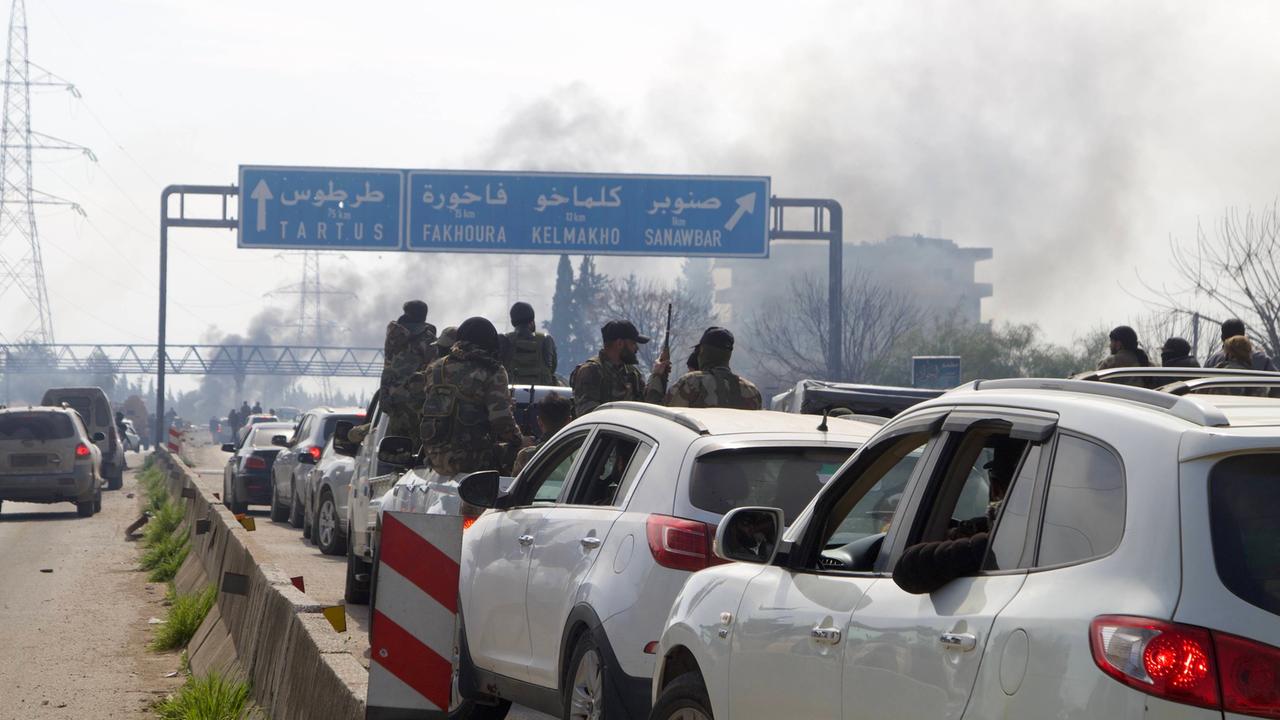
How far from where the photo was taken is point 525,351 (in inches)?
545

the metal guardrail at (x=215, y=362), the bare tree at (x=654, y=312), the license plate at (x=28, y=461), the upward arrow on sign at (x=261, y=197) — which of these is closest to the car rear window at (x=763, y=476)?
the license plate at (x=28, y=461)

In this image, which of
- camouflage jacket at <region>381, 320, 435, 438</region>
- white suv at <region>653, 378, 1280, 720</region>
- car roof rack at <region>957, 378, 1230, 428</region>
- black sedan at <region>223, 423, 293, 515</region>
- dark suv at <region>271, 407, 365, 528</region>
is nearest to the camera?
white suv at <region>653, 378, 1280, 720</region>

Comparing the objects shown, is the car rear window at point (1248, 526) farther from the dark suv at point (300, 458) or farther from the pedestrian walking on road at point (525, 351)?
the dark suv at point (300, 458)

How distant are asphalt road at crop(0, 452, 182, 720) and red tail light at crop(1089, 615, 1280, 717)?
650 cm

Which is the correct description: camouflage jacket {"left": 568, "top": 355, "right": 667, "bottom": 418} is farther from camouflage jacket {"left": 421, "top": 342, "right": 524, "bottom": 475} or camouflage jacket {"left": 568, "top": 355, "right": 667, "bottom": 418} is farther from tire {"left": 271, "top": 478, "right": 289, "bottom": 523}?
tire {"left": 271, "top": 478, "right": 289, "bottom": 523}

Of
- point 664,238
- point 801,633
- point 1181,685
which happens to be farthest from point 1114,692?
point 664,238

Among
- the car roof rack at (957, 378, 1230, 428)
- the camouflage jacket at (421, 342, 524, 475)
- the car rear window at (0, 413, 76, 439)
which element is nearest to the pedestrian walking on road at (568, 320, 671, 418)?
the camouflage jacket at (421, 342, 524, 475)

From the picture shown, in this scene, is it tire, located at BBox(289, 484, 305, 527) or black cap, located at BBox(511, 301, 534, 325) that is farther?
tire, located at BBox(289, 484, 305, 527)

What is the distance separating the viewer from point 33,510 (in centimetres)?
2784

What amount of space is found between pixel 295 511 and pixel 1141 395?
1837 centimetres

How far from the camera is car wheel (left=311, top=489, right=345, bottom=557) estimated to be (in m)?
16.6

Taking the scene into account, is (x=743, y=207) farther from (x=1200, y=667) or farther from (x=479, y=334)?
(x=1200, y=667)

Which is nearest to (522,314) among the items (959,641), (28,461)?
(959,641)

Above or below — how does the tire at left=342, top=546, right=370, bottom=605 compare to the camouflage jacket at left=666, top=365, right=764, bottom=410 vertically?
below
